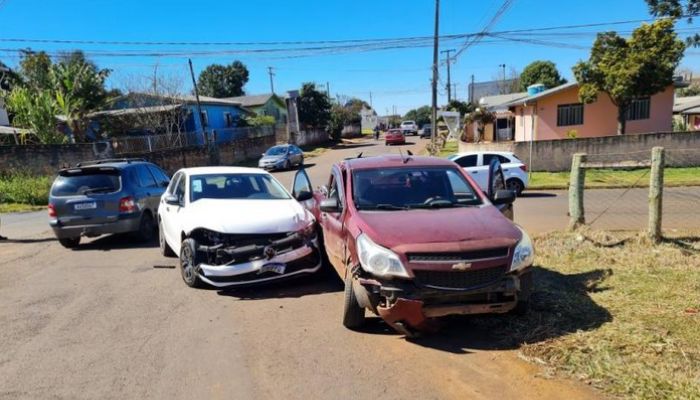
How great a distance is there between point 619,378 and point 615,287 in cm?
221

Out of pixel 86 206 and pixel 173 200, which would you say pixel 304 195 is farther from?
pixel 86 206

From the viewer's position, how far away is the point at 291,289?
6.64m

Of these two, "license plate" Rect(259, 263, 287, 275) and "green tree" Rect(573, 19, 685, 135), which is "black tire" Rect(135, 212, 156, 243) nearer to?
"license plate" Rect(259, 263, 287, 275)

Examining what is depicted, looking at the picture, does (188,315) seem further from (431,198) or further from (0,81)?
(0,81)

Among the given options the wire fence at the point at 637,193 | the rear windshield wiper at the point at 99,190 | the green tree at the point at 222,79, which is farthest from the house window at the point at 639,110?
the green tree at the point at 222,79

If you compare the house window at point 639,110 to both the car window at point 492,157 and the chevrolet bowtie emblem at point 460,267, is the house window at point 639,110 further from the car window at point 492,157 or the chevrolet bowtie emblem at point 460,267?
the chevrolet bowtie emblem at point 460,267

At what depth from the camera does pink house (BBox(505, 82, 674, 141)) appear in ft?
86.0

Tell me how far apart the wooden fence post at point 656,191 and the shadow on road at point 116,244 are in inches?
349

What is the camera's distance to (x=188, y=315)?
5734 millimetres

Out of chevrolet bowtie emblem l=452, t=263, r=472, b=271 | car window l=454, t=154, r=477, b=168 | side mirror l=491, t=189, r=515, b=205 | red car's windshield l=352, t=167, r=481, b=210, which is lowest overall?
chevrolet bowtie emblem l=452, t=263, r=472, b=271

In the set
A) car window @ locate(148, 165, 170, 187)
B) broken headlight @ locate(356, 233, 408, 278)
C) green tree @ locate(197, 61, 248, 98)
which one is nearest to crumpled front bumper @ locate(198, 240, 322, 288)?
broken headlight @ locate(356, 233, 408, 278)

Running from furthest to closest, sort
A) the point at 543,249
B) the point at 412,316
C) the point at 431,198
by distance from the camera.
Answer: the point at 543,249 < the point at 431,198 < the point at 412,316

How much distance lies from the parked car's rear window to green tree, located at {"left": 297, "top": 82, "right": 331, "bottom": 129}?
47034mm

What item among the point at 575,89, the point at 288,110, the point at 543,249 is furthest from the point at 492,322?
the point at 288,110
